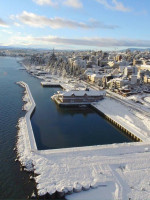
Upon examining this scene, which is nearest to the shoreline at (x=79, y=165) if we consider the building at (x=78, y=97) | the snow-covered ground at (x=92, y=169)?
the snow-covered ground at (x=92, y=169)

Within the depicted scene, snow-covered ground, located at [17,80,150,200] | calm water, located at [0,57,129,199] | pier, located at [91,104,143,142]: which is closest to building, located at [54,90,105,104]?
calm water, located at [0,57,129,199]

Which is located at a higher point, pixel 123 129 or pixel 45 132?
pixel 45 132

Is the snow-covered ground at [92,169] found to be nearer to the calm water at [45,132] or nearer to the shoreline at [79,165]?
the shoreline at [79,165]

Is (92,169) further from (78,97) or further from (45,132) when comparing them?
(78,97)

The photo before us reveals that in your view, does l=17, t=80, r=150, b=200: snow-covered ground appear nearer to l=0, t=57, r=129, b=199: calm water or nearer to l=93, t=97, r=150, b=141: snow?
l=0, t=57, r=129, b=199: calm water

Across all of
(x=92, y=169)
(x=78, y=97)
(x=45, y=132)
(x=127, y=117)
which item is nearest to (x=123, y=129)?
(x=127, y=117)

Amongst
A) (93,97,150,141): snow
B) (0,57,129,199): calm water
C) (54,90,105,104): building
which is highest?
(54,90,105,104): building

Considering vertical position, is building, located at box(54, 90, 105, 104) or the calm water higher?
building, located at box(54, 90, 105, 104)
